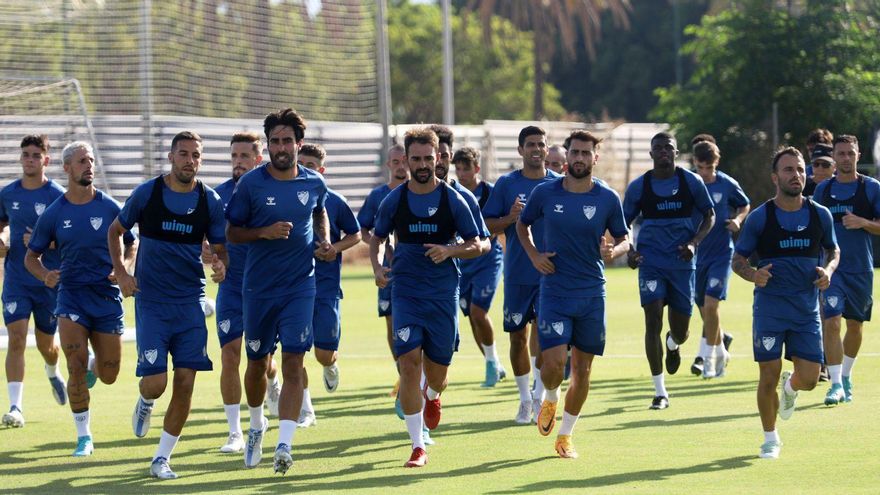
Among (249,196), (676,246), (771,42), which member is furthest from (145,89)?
(249,196)

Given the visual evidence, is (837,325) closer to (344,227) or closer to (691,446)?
(691,446)

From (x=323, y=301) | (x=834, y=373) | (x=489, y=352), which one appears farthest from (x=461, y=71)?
(x=323, y=301)

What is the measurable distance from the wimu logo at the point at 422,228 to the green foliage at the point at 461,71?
185 ft

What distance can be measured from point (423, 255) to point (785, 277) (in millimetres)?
2513

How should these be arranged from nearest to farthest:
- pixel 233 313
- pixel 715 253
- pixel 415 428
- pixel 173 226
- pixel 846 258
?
pixel 173 226, pixel 415 428, pixel 233 313, pixel 846 258, pixel 715 253

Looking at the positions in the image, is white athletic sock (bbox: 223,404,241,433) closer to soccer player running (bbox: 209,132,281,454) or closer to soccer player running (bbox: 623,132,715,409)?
soccer player running (bbox: 209,132,281,454)

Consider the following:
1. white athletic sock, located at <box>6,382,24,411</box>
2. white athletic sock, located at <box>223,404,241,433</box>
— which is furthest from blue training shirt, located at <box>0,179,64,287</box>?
white athletic sock, located at <box>223,404,241,433</box>

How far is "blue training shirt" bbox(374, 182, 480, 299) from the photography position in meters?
11.3

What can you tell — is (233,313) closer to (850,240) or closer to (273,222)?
(273,222)

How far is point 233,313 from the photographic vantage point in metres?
12.4

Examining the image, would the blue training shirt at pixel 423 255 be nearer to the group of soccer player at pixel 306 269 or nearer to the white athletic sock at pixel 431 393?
the group of soccer player at pixel 306 269

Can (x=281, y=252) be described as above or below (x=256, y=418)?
above

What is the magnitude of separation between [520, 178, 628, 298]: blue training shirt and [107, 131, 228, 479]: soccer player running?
2361 mm

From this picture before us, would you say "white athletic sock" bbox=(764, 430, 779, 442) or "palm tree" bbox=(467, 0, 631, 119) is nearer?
"white athletic sock" bbox=(764, 430, 779, 442)
